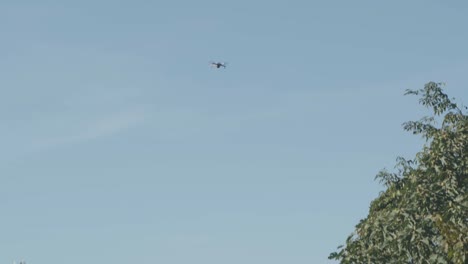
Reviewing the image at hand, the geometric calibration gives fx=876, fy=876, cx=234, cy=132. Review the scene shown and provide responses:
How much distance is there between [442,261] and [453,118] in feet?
25.1

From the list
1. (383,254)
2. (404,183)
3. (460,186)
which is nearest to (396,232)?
(383,254)

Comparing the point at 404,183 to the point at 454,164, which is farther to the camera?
the point at 404,183

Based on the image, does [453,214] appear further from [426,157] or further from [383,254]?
[426,157]

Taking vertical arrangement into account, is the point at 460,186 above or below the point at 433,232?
above

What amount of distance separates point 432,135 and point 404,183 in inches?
71.6

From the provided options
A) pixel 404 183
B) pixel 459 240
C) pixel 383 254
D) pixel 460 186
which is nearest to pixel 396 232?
pixel 383 254

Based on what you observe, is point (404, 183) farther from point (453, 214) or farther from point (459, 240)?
point (459, 240)

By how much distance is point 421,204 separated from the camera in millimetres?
23609

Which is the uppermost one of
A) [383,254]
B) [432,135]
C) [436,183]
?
[432,135]

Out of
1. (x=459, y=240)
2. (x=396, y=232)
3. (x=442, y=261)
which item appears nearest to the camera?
(x=459, y=240)

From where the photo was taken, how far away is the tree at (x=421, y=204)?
73.2 ft

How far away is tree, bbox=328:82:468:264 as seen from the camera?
2230 centimetres

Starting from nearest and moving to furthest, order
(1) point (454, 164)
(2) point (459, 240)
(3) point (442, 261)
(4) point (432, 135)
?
(2) point (459, 240) < (3) point (442, 261) < (1) point (454, 164) < (4) point (432, 135)

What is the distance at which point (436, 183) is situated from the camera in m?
24.7
